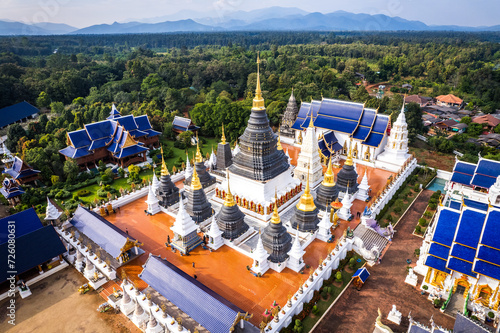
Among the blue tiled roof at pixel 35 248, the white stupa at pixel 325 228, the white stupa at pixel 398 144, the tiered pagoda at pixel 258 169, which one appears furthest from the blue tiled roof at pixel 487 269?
the blue tiled roof at pixel 35 248

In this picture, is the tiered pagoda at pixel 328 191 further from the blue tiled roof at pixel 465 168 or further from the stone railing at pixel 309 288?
the blue tiled roof at pixel 465 168

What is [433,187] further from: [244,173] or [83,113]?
[83,113]

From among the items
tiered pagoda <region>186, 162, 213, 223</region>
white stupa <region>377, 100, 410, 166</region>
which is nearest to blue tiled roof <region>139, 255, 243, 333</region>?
tiered pagoda <region>186, 162, 213, 223</region>

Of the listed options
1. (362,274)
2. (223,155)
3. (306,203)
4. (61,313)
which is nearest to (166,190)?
(223,155)

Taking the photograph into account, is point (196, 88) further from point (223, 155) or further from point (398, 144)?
point (398, 144)

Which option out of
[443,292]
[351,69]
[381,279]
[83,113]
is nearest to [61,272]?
[381,279]

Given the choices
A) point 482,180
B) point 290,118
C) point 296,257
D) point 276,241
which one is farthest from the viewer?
point 290,118
